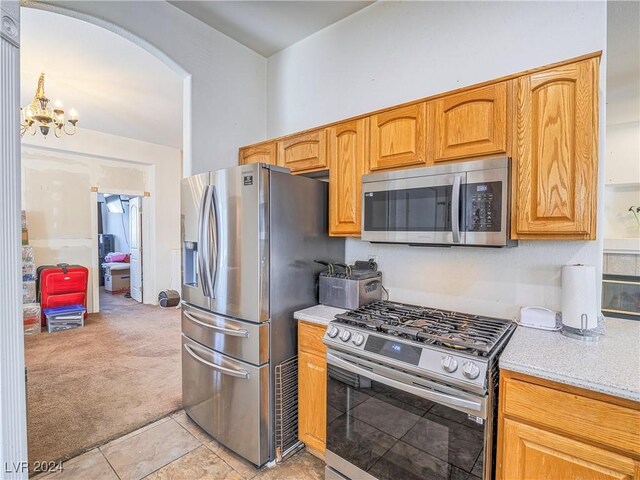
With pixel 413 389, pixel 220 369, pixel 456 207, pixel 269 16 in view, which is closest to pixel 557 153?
pixel 456 207

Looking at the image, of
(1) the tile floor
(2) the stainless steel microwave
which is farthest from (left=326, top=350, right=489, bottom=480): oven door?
(2) the stainless steel microwave

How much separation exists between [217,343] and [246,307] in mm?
378

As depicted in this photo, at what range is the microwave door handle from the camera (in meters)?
1.67

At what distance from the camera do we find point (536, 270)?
5.79 ft

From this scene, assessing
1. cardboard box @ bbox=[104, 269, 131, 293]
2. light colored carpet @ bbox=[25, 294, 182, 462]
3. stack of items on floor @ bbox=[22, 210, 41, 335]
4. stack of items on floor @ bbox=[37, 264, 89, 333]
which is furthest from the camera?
cardboard box @ bbox=[104, 269, 131, 293]

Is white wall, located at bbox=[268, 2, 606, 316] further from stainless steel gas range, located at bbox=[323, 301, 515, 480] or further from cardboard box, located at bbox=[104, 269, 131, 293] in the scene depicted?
cardboard box, located at bbox=[104, 269, 131, 293]

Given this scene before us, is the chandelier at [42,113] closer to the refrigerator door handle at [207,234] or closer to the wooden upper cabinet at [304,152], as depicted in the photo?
the refrigerator door handle at [207,234]

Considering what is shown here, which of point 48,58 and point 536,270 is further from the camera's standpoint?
point 48,58

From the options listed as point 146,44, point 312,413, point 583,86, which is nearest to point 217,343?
point 312,413

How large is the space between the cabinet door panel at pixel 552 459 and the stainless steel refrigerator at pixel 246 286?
1.23 m

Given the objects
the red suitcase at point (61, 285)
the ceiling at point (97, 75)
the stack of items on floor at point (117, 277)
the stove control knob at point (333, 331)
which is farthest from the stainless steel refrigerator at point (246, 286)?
the stack of items on floor at point (117, 277)

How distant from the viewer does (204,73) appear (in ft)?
8.64

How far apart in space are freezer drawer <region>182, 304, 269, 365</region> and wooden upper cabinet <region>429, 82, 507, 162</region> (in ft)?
4.83

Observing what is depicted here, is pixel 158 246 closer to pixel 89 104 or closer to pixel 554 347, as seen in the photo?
pixel 89 104
